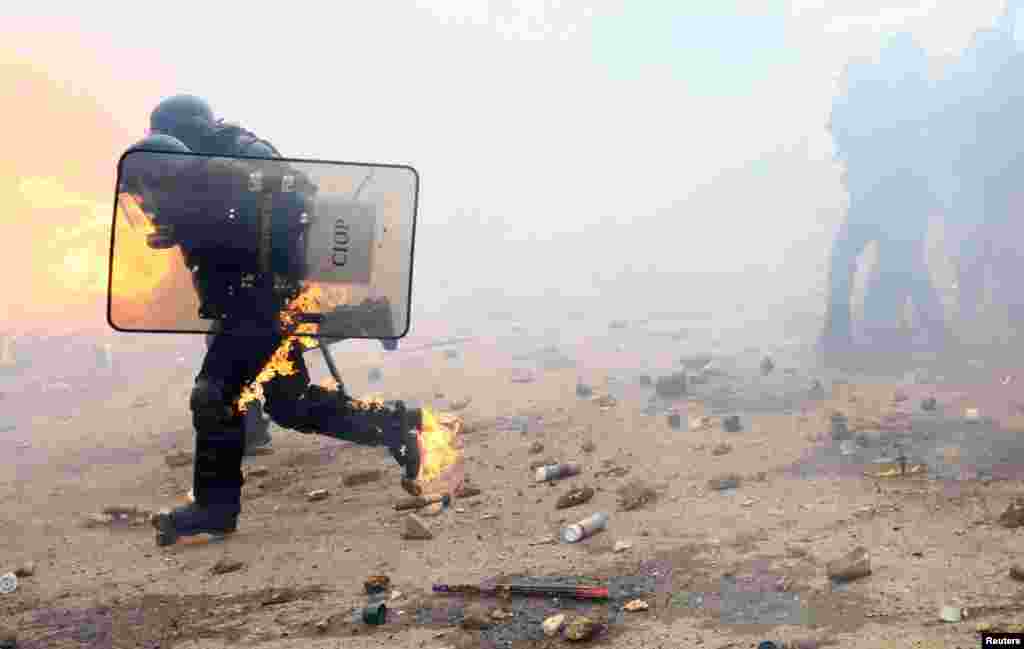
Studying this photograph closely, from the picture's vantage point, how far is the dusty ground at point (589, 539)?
2.32 m

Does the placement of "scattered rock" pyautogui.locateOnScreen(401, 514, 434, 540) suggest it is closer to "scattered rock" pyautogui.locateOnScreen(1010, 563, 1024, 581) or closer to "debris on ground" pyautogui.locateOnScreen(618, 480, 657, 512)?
"debris on ground" pyautogui.locateOnScreen(618, 480, 657, 512)

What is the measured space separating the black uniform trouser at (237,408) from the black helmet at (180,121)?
0.81 metres

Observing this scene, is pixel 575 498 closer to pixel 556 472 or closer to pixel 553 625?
pixel 556 472

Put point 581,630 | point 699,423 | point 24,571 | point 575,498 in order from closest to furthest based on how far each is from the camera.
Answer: point 581,630 → point 24,571 → point 575,498 → point 699,423

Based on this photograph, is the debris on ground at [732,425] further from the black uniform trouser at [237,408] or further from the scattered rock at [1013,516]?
the black uniform trouser at [237,408]

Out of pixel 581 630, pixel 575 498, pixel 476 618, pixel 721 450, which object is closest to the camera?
pixel 581 630

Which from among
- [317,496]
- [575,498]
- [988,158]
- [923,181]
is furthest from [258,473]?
[988,158]

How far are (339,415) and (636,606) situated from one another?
1568mm

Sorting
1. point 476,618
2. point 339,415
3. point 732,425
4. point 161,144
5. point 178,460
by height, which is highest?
point 161,144

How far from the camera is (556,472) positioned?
3.88 meters

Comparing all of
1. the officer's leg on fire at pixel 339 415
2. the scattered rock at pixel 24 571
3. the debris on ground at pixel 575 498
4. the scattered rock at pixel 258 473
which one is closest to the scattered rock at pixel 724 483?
the debris on ground at pixel 575 498

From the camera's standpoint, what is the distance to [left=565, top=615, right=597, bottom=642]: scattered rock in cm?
220

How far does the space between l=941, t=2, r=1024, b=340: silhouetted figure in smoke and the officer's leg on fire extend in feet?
19.4

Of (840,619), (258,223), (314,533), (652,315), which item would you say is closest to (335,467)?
(314,533)
